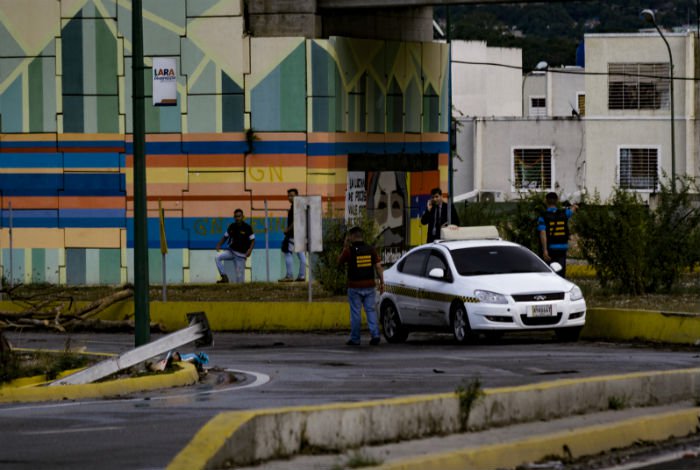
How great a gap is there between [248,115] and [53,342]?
11351 mm

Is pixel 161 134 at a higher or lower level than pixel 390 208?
higher

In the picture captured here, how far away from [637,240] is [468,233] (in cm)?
388

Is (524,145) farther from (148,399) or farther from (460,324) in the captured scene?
(148,399)

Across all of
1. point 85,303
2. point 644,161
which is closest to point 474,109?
point 644,161

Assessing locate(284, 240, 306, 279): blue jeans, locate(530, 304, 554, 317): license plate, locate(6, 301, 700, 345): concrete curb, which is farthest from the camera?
locate(284, 240, 306, 279): blue jeans

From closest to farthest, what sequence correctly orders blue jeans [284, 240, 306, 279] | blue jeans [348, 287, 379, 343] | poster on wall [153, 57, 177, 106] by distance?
poster on wall [153, 57, 177, 106] < blue jeans [348, 287, 379, 343] < blue jeans [284, 240, 306, 279]

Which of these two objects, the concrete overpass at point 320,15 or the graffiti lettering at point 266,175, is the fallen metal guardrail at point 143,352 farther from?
the graffiti lettering at point 266,175

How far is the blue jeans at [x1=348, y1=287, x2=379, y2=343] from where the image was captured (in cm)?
2412

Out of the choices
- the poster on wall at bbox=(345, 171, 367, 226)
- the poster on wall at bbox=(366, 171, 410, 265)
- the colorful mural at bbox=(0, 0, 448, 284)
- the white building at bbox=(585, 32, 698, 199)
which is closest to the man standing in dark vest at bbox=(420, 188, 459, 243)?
the colorful mural at bbox=(0, 0, 448, 284)

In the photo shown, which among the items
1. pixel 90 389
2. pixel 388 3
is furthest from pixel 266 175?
pixel 90 389

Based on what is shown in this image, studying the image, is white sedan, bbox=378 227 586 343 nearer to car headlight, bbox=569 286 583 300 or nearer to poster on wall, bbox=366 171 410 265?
car headlight, bbox=569 286 583 300

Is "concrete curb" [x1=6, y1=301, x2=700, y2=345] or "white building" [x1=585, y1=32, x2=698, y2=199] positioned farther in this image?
"white building" [x1=585, y1=32, x2=698, y2=199]

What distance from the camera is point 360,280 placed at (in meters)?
24.1

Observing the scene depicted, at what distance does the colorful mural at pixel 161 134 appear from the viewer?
3634 centimetres
